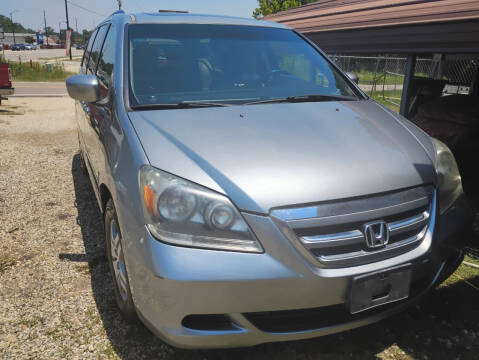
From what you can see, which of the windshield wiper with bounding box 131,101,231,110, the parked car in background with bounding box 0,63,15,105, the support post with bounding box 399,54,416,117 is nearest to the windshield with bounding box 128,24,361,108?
the windshield wiper with bounding box 131,101,231,110

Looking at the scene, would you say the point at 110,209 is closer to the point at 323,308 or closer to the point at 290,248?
the point at 290,248

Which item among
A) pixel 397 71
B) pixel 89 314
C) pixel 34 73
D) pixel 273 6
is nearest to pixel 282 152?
pixel 89 314

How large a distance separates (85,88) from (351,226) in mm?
1766

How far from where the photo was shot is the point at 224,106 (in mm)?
2240

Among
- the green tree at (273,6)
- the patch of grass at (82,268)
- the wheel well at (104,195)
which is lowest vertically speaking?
the patch of grass at (82,268)

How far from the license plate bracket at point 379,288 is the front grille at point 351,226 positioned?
0.22ft

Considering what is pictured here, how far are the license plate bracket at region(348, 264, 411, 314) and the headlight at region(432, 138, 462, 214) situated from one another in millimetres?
430

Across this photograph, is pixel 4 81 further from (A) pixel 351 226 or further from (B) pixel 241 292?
(A) pixel 351 226

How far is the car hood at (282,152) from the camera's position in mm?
1604

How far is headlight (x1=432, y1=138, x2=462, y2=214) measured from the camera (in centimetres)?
194

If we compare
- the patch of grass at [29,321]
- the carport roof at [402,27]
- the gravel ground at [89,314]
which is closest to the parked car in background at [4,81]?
the gravel ground at [89,314]

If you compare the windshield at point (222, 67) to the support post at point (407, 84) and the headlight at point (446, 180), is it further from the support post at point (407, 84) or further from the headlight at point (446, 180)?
the support post at point (407, 84)

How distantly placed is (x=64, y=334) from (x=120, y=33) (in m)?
1.86

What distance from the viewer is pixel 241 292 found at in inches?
58.9
